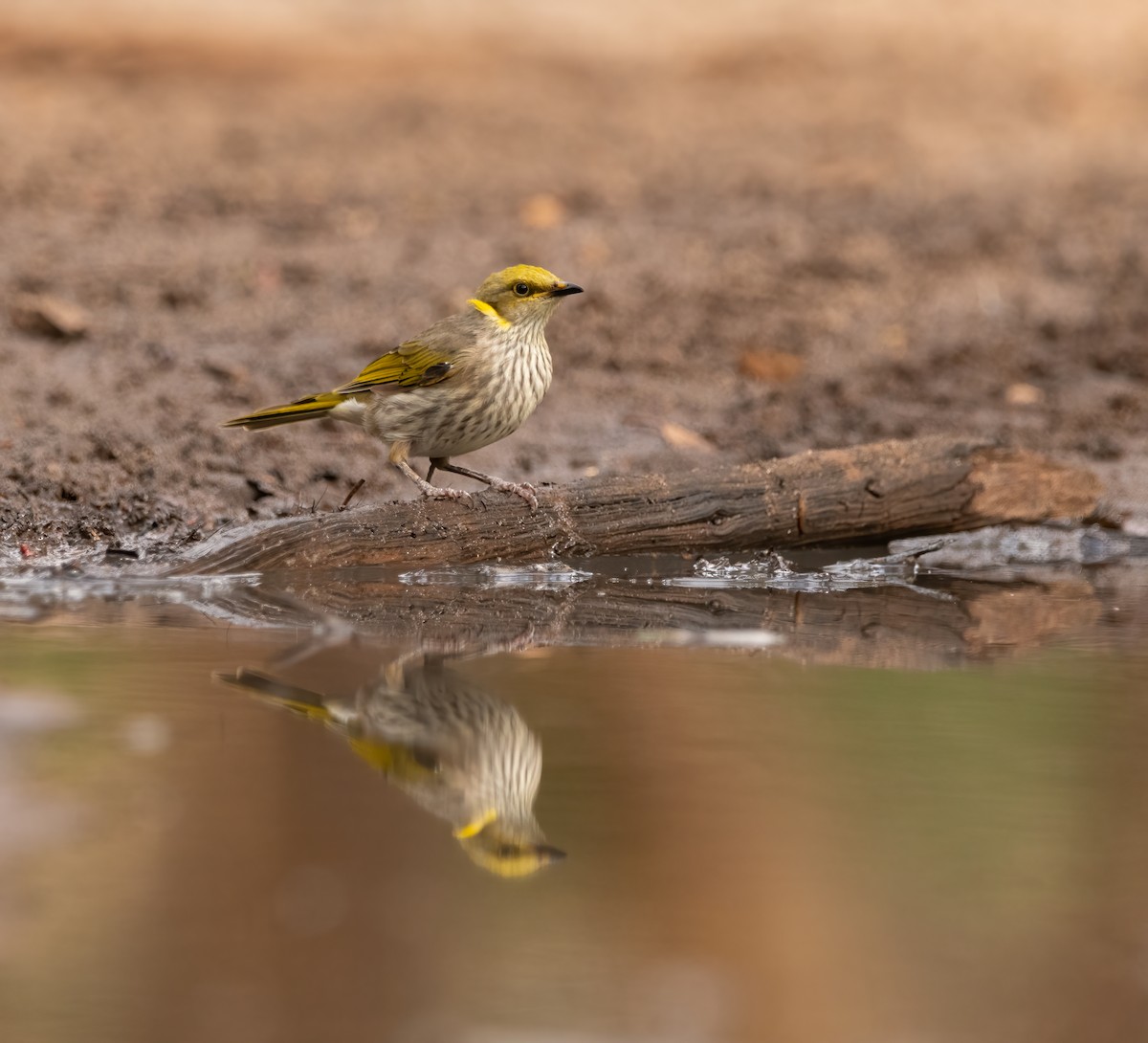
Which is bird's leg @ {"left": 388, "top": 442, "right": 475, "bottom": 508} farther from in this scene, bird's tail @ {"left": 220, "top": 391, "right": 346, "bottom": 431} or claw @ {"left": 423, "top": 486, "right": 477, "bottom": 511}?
bird's tail @ {"left": 220, "top": 391, "right": 346, "bottom": 431}

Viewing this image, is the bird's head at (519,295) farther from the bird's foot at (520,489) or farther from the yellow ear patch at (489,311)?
the bird's foot at (520,489)

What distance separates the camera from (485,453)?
8805 millimetres

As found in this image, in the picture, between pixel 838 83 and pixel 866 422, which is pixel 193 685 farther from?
pixel 838 83

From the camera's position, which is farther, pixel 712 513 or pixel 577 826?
pixel 712 513

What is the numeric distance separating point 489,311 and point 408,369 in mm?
387

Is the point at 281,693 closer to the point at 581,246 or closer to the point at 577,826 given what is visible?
the point at 577,826

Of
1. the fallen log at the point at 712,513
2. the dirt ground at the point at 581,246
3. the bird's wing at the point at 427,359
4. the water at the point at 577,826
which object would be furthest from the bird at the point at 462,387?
the water at the point at 577,826

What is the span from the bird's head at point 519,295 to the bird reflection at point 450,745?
1815 mm

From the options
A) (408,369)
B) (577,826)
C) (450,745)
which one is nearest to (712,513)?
(408,369)

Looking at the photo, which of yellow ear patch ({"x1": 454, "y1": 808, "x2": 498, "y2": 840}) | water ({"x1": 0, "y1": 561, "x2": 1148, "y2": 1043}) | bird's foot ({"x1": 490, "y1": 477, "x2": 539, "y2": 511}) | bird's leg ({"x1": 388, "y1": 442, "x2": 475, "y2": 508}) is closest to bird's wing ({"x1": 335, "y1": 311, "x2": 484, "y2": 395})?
bird's leg ({"x1": 388, "y1": 442, "x2": 475, "y2": 508})

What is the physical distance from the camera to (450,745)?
451 cm

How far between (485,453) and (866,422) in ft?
6.58

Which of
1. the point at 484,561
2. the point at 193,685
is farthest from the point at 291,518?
the point at 193,685

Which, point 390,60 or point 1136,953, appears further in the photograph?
point 390,60
